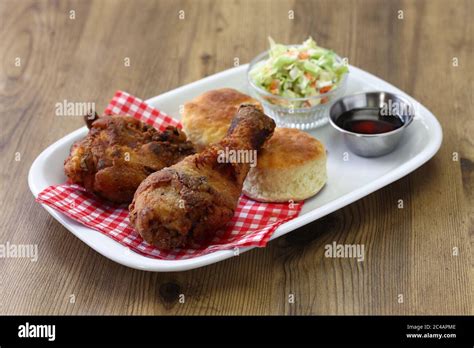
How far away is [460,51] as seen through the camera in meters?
5.95

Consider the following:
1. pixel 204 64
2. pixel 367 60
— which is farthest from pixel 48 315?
pixel 367 60

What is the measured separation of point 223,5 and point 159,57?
97 centimetres

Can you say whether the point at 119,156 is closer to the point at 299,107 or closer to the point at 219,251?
the point at 219,251

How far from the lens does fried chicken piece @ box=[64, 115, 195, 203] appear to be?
4.17m

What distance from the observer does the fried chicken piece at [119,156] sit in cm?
417

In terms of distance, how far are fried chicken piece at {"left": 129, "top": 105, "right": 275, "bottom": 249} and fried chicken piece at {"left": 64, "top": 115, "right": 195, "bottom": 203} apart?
0.79 feet

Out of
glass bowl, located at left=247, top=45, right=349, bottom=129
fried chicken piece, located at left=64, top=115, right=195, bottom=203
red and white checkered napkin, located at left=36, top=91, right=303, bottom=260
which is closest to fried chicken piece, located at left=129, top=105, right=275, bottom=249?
red and white checkered napkin, located at left=36, top=91, right=303, bottom=260

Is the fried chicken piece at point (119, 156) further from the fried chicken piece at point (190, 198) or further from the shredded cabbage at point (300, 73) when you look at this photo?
the shredded cabbage at point (300, 73)

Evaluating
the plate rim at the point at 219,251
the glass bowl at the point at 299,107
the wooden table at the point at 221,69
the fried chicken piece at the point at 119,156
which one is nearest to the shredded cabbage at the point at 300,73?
the glass bowl at the point at 299,107

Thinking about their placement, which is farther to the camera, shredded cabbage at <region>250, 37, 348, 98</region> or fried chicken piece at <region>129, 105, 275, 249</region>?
shredded cabbage at <region>250, 37, 348, 98</region>

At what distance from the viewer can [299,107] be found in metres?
Result: 4.96

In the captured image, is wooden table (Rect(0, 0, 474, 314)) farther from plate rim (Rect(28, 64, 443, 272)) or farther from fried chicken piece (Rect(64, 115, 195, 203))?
fried chicken piece (Rect(64, 115, 195, 203))

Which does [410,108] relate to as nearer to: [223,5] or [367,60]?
[367,60]

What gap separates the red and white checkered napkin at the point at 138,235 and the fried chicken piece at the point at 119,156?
0.08 meters
